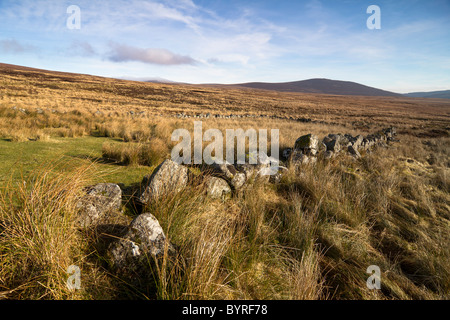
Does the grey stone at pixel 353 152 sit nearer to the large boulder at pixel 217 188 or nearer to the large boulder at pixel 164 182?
the large boulder at pixel 217 188

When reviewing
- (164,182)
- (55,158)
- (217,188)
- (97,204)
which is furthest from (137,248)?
(55,158)

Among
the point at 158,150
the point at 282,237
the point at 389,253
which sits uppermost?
the point at 158,150

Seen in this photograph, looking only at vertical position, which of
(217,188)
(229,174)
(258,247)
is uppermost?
(229,174)

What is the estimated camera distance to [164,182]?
3.18m

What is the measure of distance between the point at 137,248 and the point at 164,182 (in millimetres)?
1282

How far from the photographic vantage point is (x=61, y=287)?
1584 mm

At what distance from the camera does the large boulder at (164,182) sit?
9.86 feet

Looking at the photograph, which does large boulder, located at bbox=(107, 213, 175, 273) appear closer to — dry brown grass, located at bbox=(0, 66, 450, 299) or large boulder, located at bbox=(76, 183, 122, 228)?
dry brown grass, located at bbox=(0, 66, 450, 299)

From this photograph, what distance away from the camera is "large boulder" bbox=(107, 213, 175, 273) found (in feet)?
6.40

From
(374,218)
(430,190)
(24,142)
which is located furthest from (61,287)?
(430,190)

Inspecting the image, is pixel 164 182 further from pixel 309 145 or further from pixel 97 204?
pixel 309 145
